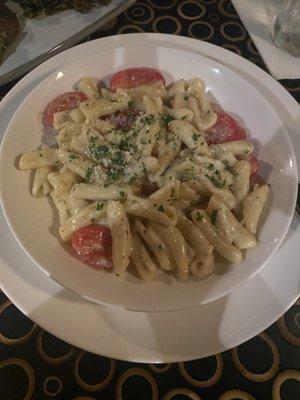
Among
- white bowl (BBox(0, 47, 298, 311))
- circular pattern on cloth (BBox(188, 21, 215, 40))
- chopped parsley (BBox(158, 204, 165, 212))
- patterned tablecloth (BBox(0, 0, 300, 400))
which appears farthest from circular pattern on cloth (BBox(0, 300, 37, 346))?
circular pattern on cloth (BBox(188, 21, 215, 40))

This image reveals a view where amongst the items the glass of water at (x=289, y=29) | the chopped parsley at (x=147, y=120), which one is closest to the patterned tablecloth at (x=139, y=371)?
the chopped parsley at (x=147, y=120)

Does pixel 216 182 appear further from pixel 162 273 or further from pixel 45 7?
pixel 45 7

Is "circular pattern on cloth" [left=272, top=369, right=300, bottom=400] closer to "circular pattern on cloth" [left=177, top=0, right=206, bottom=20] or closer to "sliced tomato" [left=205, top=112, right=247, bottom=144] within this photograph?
"sliced tomato" [left=205, top=112, right=247, bottom=144]

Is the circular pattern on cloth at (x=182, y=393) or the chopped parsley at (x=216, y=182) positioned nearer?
the circular pattern on cloth at (x=182, y=393)

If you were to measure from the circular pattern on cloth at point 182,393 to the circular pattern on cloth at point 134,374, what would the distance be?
0.11 feet

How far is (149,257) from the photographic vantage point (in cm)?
116

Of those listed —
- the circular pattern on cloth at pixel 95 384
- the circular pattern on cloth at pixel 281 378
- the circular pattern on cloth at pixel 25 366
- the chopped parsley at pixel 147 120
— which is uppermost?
the chopped parsley at pixel 147 120

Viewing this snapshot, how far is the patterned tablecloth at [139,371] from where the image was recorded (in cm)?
116

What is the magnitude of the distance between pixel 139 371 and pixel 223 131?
32.8 inches

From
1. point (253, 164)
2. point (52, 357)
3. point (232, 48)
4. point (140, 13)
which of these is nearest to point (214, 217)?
point (253, 164)

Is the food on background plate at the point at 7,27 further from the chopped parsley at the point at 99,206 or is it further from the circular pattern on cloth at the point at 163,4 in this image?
the chopped parsley at the point at 99,206

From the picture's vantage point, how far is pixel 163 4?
208 centimetres

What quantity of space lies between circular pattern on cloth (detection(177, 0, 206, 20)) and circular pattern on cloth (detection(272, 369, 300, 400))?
164 cm

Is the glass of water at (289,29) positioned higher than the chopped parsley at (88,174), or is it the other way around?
the chopped parsley at (88,174)
